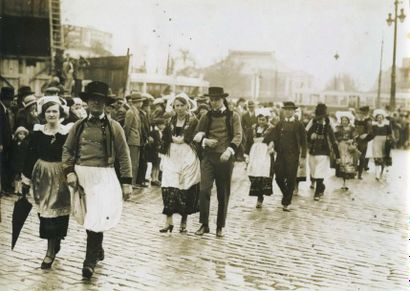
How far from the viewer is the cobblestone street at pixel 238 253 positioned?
5566 millimetres

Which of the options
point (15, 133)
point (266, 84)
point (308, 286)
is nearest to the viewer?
point (308, 286)

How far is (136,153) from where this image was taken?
37.7 ft

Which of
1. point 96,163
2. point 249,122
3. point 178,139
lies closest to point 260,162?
point 178,139

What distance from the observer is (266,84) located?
46.8 m

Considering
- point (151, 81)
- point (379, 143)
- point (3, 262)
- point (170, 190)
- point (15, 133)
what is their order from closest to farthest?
1. point (3, 262)
2. point (170, 190)
3. point (15, 133)
4. point (379, 143)
5. point (151, 81)

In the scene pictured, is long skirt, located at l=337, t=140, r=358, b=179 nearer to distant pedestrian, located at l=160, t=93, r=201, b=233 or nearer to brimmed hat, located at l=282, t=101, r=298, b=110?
brimmed hat, located at l=282, t=101, r=298, b=110

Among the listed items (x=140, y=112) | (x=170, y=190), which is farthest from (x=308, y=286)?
(x=140, y=112)

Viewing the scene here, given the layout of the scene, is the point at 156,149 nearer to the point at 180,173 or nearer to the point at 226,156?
the point at 180,173

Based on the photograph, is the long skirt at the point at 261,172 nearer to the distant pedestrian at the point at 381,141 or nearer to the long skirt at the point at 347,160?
the long skirt at the point at 347,160

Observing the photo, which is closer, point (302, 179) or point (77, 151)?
point (77, 151)

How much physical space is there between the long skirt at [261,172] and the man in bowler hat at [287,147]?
0.43 m

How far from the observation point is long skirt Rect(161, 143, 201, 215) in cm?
786

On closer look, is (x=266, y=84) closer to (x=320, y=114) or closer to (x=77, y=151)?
(x=320, y=114)

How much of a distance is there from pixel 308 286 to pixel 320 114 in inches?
248
